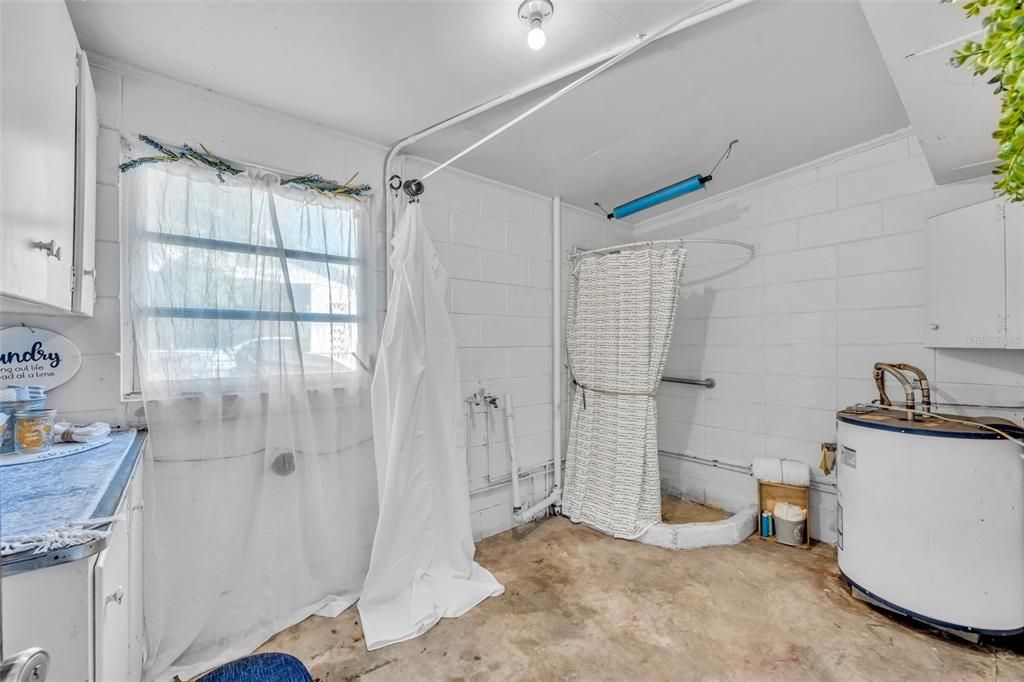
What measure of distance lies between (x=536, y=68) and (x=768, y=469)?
8.25 ft

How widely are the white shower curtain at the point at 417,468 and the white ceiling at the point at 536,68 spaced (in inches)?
22.3

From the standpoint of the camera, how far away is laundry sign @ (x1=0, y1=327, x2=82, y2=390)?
143 centimetres

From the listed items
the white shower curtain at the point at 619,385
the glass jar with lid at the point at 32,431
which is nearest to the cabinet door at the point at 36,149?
the glass jar with lid at the point at 32,431

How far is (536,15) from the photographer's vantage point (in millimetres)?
1371

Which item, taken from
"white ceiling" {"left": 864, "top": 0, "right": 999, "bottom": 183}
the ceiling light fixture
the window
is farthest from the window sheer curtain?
"white ceiling" {"left": 864, "top": 0, "right": 999, "bottom": 183}

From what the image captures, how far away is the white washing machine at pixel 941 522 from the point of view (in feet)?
5.32

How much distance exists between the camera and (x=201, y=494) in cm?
172

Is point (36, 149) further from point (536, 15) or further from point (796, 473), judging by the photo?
point (796, 473)

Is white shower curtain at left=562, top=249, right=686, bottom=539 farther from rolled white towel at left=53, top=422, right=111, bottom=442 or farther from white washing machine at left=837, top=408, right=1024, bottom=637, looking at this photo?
rolled white towel at left=53, top=422, right=111, bottom=442

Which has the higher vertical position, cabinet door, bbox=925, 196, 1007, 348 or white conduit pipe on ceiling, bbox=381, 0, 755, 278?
white conduit pipe on ceiling, bbox=381, 0, 755, 278

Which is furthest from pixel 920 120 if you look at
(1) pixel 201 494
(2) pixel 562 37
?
(1) pixel 201 494

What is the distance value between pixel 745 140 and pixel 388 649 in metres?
2.94

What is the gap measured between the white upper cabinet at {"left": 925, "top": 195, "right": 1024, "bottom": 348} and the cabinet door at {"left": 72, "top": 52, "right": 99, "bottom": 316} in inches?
132

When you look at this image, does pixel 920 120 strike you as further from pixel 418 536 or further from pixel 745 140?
pixel 418 536
